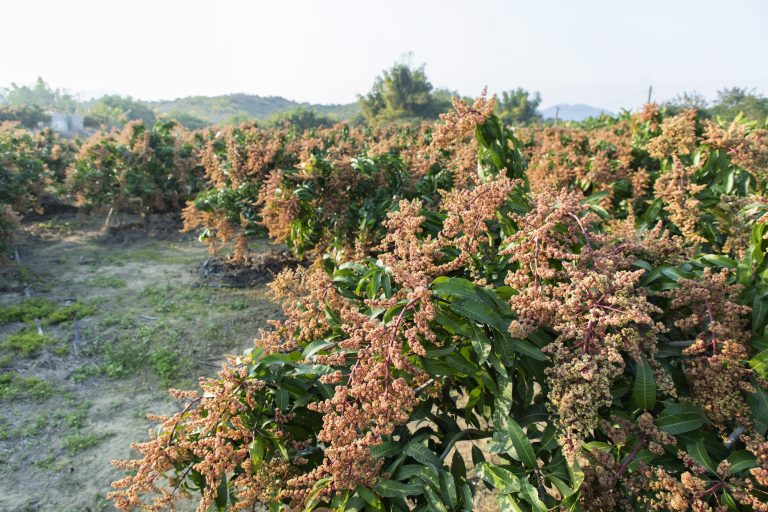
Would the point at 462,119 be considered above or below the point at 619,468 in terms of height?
above

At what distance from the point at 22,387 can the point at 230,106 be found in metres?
107

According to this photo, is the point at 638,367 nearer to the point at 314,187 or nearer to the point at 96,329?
the point at 314,187

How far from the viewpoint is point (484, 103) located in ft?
6.86

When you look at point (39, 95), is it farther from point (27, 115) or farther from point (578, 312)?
point (578, 312)

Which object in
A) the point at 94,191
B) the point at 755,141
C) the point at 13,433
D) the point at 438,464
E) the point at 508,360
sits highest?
the point at 755,141

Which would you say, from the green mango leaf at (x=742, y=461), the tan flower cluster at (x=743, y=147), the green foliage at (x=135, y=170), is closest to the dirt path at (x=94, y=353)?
the green foliage at (x=135, y=170)

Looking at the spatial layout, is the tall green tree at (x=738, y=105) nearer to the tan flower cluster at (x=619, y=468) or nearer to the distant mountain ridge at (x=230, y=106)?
the tan flower cluster at (x=619, y=468)

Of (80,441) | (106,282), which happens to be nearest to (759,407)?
(80,441)

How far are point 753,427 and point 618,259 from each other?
610 mm

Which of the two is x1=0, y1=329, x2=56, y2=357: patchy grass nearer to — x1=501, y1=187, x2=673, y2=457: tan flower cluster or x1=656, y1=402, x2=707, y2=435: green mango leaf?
x1=501, y1=187, x2=673, y2=457: tan flower cluster

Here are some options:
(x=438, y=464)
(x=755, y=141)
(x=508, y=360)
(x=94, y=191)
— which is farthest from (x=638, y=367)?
(x=94, y=191)

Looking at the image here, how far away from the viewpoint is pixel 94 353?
575 cm

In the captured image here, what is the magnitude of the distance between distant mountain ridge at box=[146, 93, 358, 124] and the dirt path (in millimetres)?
90582

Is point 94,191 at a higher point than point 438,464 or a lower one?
lower
